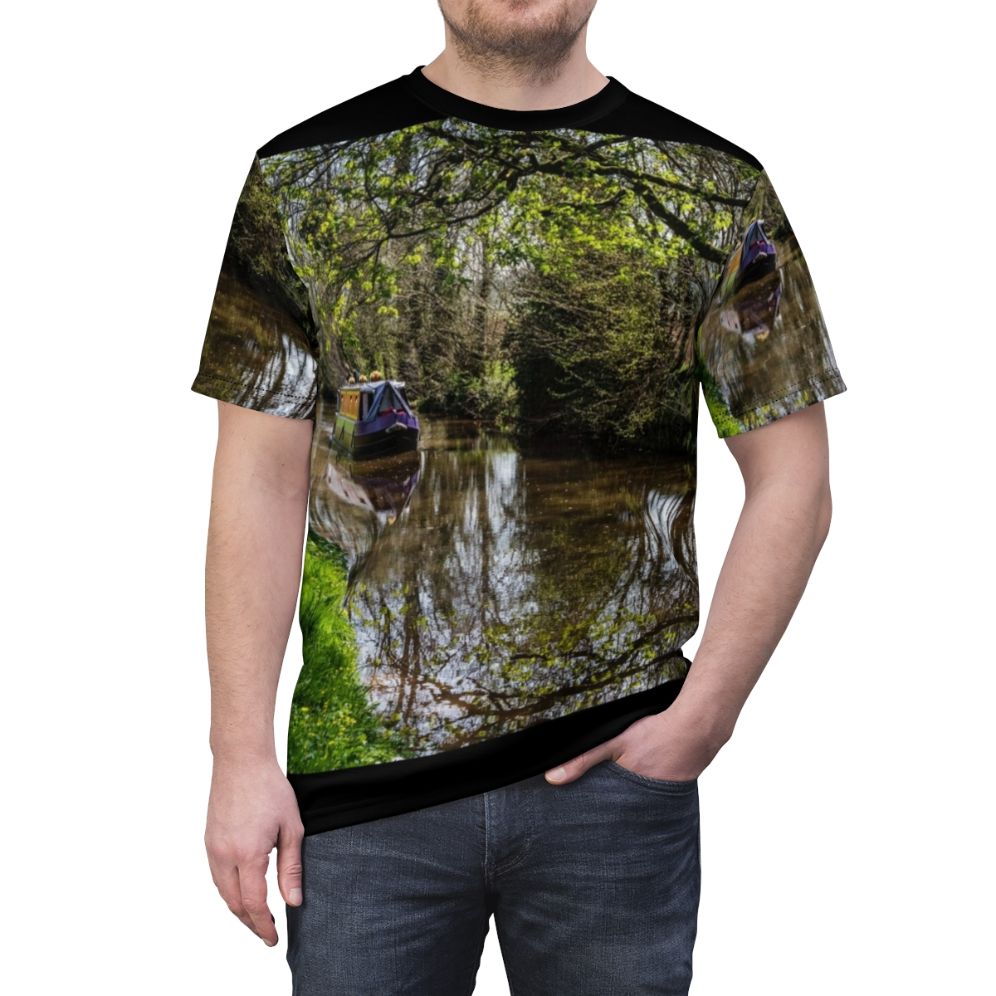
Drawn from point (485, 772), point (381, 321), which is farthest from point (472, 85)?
point (485, 772)

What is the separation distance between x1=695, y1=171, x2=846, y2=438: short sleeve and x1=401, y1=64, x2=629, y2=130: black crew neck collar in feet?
1.12

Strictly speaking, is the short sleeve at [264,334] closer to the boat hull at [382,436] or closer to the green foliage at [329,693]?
the boat hull at [382,436]

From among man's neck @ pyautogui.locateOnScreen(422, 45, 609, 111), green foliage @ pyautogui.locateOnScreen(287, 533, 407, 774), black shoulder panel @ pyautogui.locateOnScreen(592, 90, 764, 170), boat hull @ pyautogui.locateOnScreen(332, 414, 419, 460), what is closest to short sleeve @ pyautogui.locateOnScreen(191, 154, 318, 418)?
boat hull @ pyautogui.locateOnScreen(332, 414, 419, 460)

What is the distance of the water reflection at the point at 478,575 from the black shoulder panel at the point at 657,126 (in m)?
0.61

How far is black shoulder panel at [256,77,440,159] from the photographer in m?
4.16

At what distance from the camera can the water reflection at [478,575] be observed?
13.4 ft

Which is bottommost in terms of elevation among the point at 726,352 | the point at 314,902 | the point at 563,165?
the point at 314,902

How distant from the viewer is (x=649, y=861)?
4176 millimetres

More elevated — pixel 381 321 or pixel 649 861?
pixel 381 321

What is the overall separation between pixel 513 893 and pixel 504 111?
4.70 feet

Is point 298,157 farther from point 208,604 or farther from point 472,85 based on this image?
point 208,604

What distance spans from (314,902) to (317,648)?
0.46 metres

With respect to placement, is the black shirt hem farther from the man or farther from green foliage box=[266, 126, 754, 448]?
green foliage box=[266, 126, 754, 448]

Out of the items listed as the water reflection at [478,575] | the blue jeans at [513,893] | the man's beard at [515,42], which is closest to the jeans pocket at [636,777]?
the blue jeans at [513,893]
